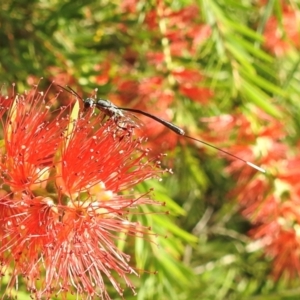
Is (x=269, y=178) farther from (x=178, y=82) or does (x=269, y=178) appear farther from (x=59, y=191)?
(x=59, y=191)

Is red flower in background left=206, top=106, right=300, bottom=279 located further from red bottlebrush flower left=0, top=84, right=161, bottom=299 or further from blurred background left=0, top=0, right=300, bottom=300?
red bottlebrush flower left=0, top=84, right=161, bottom=299

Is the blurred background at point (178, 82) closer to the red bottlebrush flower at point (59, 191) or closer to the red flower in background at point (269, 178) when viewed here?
the red flower in background at point (269, 178)

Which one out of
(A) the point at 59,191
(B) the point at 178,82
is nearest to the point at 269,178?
(B) the point at 178,82

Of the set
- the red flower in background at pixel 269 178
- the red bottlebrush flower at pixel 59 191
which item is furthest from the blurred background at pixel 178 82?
the red bottlebrush flower at pixel 59 191

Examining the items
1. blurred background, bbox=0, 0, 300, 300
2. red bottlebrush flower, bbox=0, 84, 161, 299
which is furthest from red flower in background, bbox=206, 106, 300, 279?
red bottlebrush flower, bbox=0, 84, 161, 299

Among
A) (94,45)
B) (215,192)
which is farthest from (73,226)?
(215,192)

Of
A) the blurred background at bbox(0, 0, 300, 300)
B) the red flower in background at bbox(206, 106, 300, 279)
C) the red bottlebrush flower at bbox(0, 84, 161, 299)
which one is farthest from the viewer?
the red flower in background at bbox(206, 106, 300, 279)
